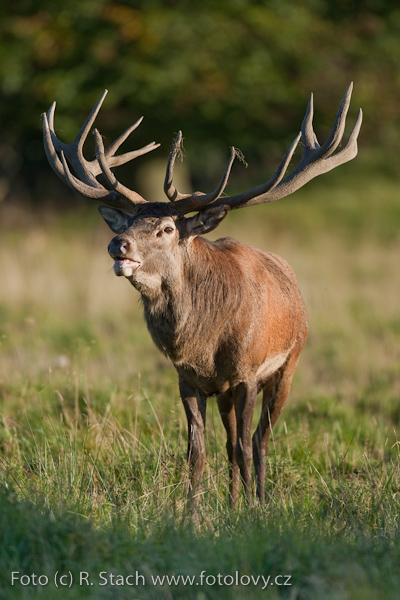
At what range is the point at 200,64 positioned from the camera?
1666cm

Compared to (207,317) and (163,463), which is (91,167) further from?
(163,463)

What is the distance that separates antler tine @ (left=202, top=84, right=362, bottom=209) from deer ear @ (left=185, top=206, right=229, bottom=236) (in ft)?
0.16

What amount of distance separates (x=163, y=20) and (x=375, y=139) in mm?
6141

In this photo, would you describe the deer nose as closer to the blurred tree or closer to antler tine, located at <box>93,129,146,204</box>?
antler tine, located at <box>93,129,146,204</box>

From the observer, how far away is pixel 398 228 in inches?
689

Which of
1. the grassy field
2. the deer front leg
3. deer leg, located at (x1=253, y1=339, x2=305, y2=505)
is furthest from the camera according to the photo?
deer leg, located at (x1=253, y1=339, x2=305, y2=505)

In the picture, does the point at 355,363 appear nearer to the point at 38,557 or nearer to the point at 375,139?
the point at 38,557

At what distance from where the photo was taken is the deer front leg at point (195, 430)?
5.24m

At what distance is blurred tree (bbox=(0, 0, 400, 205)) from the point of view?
53.4ft

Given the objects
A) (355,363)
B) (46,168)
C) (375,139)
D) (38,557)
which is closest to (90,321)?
(355,363)

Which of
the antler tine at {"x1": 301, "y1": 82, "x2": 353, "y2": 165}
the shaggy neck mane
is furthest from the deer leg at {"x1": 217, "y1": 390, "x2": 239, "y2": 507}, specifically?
the antler tine at {"x1": 301, "y1": 82, "x2": 353, "y2": 165}

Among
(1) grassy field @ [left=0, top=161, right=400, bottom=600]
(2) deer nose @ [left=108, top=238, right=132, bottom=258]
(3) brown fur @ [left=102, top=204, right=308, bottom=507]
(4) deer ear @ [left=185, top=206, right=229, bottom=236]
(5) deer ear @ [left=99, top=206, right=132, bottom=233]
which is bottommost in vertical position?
(1) grassy field @ [left=0, top=161, right=400, bottom=600]

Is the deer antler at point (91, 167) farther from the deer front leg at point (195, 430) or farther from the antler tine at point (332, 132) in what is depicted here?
the deer front leg at point (195, 430)

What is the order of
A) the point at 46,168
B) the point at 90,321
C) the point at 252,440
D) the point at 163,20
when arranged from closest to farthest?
1. the point at 252,440
2. the point at 90,321
3. the point at 163,20
4. the point at 46,168
